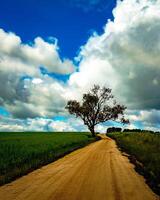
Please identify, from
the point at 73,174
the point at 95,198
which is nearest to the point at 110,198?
the point at 95,198

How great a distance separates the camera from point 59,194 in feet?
33.5

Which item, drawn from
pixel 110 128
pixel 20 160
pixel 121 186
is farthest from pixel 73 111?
pixel 110 128

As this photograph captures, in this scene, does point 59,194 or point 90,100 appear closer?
point 59,194

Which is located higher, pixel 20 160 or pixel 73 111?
pixel 73 111

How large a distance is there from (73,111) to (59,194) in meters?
77.5

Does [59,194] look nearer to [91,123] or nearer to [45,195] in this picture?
[45,195]

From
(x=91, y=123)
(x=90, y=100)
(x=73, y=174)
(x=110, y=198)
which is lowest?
(x=110, y=198)

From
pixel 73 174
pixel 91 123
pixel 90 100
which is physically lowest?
pixel 73 174

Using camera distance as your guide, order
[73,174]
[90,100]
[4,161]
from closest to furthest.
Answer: [73,174] < [4,161] < [90,100]

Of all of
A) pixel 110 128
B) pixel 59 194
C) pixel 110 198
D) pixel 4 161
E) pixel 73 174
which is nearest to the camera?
pixel 110 198

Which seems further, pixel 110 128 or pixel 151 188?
pixel 110 128

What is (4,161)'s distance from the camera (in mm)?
18453

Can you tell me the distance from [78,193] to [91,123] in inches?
3097

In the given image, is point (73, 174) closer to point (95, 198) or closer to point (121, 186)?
point (121, 186)
